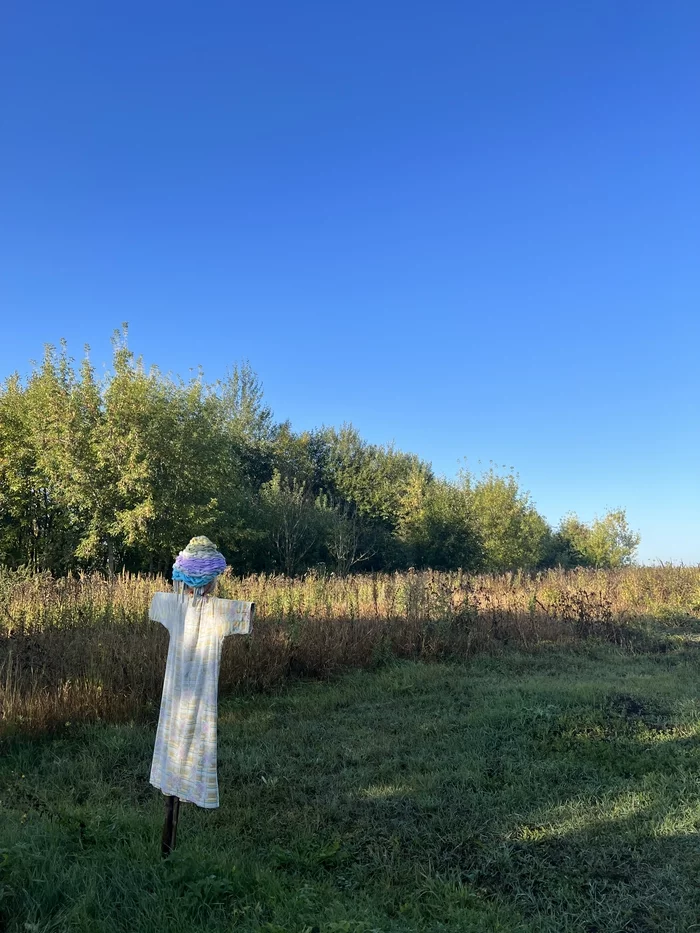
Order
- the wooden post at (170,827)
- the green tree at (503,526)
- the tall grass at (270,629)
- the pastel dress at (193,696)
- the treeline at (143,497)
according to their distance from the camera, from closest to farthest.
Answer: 1. the pastel dress at (193,696)
2. the wooden post at (170,827)
3. the tall grass at (270,629)
4. the treeline at (143,497)
5. the green tree at (503,526)

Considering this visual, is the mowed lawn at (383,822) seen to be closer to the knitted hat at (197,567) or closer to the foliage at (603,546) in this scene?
the knitted hat at (197,567)

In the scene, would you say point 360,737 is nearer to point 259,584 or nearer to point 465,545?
point 259,584

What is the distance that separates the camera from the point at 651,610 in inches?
512

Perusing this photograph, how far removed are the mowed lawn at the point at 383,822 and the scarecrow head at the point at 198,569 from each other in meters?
1.31

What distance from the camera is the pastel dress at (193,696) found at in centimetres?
289

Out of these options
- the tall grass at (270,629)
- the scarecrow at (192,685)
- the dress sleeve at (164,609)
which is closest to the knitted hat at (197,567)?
the scarecrow at (192,685)

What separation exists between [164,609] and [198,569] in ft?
0.95

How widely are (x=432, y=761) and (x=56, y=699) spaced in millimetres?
3529

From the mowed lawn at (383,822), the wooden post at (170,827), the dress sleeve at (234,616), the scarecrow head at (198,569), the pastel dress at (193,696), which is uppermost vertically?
the scarecrow head at (198,569)

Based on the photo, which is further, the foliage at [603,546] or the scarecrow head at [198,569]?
the foliage at [603,546]

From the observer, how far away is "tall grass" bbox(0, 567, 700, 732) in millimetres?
5793

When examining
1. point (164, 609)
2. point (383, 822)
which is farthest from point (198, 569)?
point (383, 822)

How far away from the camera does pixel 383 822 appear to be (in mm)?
3779

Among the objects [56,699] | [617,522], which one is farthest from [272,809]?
[617,522]
